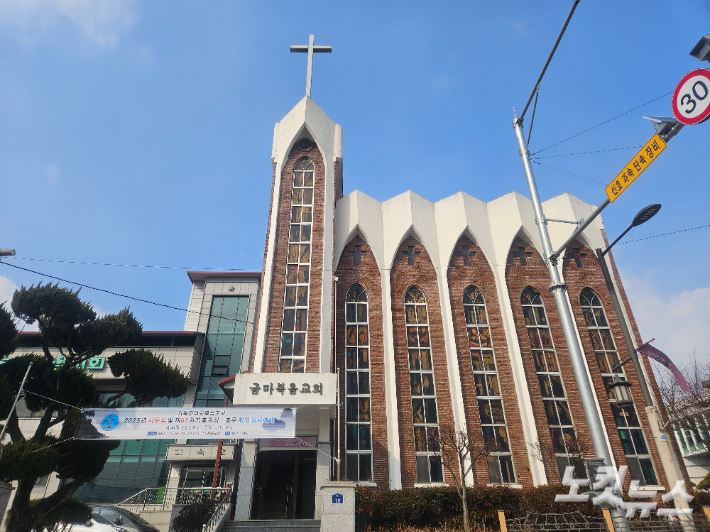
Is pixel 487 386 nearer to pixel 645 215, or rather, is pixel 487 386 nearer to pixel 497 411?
pixel 497 411

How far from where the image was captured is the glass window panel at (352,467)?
18891 mm

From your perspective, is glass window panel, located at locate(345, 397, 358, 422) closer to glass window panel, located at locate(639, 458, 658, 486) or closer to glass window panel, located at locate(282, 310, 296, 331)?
glass window panel, located at locate(282, 310, 296, 331)

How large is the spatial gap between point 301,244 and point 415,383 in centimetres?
871

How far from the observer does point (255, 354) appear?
19.6m

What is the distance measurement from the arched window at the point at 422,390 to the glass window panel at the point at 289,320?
5.79 metres

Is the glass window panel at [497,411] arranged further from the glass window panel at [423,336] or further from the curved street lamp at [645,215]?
the curved street lamp at [645,215]

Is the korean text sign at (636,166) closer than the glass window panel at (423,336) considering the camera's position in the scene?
Yes

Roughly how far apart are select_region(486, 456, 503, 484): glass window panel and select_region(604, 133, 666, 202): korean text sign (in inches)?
585

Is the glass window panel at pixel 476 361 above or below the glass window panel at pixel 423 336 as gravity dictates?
below

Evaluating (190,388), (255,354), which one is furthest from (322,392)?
(190,388)

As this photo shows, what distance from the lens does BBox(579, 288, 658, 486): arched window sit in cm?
1994

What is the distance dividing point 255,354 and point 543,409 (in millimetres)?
13255

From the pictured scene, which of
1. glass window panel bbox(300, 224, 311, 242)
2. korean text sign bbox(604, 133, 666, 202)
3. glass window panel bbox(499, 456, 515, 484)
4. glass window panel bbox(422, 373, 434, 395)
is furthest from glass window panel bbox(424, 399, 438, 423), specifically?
korean text sign bbox(604, 133, 666, 202)

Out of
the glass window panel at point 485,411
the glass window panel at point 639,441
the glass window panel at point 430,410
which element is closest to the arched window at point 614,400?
the glass window panel at point 639,441
